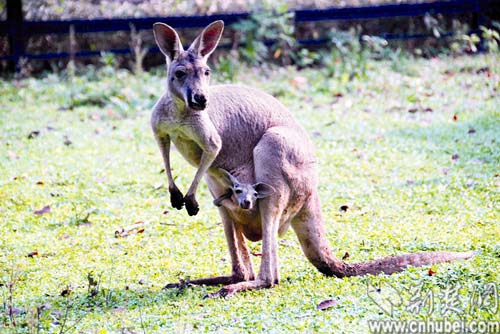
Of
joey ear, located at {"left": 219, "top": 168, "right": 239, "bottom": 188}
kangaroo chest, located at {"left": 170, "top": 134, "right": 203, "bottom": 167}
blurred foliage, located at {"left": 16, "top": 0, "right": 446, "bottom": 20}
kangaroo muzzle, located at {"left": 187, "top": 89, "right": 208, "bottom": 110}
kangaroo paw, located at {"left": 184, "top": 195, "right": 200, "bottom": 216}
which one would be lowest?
kangaroo paw, located at {"left": 184, "top": 195, "right": 200, "bottom": 216}

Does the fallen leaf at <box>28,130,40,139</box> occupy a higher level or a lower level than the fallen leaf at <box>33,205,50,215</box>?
higher

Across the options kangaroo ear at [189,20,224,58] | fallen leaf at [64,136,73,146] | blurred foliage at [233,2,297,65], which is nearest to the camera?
kangaroo ear at [189,20,224,58]

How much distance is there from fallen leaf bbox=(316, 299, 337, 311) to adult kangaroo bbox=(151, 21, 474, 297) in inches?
17.3

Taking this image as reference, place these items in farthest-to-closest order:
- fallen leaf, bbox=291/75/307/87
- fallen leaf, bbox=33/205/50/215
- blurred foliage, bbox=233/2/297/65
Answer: blurred foliage, bbox=233/2/297/65 → fallen leaf, bbox=291/75/307/87 → fallen leaf, bbox=33/205/50/215

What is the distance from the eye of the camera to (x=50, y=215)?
5.87m

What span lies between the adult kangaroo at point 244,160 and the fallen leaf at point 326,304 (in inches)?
17.3

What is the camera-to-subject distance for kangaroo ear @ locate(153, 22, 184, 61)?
4199mm

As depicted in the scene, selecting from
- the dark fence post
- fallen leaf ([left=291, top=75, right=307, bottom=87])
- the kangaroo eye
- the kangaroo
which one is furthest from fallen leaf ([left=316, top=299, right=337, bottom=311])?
the dark fence post

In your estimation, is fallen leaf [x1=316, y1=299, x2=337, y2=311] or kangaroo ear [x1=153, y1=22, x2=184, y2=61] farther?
kangaroo ear [x1=153, y1=22, x2=184, y2=61]

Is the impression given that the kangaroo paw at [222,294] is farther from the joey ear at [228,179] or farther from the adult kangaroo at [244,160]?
the joey ear at [228,179]

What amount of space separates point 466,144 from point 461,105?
1.67 meters

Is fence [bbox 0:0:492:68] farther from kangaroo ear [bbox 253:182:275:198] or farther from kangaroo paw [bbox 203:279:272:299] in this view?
kangaroo paw [bbox 203:279:272:299]

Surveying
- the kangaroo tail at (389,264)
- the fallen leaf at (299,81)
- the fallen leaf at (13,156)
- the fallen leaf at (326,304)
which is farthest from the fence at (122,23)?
Answer: the fallen leaf at (326,304)

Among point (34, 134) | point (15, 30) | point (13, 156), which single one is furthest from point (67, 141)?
point (15, 30)
